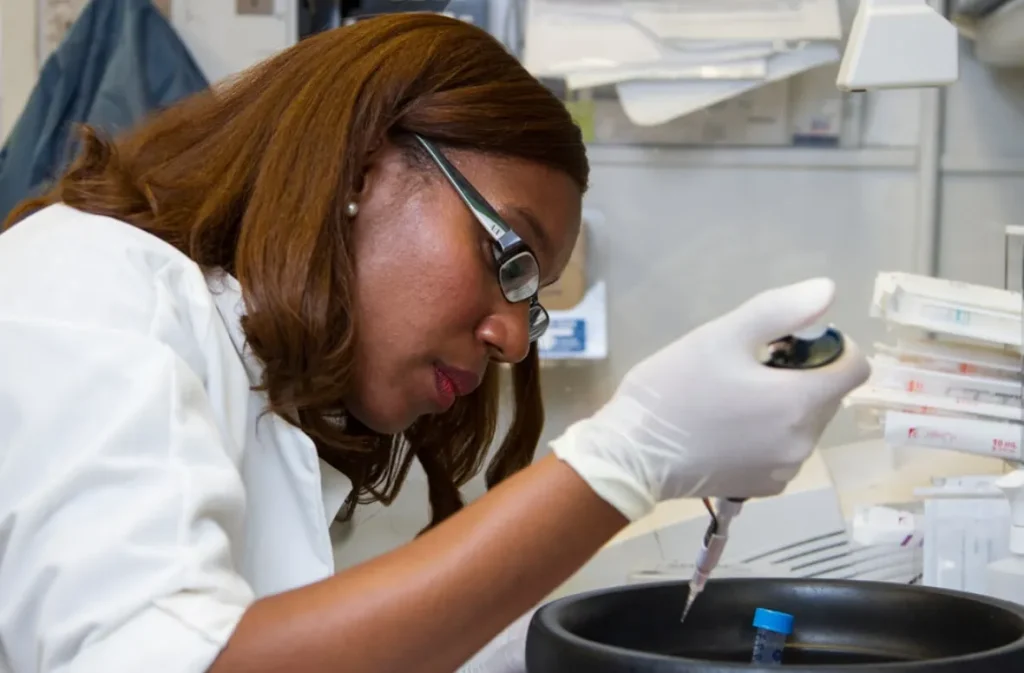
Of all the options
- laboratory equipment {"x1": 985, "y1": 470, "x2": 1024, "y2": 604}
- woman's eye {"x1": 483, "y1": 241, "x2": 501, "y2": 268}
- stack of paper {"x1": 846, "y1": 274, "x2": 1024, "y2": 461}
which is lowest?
laboratory equipment {"x1": 985, "y1": 470, "x2": 1024, "y2": 604}

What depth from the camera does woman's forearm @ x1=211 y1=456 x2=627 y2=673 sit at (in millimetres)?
701

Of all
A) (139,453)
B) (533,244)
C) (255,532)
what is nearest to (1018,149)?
(533,244)

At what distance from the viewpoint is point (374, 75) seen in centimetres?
97

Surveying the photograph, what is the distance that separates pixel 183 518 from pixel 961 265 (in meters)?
1.52

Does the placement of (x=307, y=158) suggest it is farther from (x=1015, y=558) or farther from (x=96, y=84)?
(x=96, y=84)

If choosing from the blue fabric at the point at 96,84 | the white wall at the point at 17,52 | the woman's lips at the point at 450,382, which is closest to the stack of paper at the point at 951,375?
the woman's lips at the point at 450,382

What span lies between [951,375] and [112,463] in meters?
0.96

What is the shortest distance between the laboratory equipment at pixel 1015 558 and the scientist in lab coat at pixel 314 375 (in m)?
0.43

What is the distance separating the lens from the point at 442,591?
72cm

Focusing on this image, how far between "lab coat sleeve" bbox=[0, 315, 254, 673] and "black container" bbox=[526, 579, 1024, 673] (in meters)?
0.25

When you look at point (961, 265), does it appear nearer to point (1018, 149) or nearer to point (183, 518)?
point (1018, 149)

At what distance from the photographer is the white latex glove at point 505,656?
1114mm

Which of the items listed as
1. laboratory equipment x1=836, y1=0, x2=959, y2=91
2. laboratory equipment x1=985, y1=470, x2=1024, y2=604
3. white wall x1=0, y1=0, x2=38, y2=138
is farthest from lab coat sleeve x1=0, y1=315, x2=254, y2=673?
white wall x1=0, y1=0, x2=38, y2=138

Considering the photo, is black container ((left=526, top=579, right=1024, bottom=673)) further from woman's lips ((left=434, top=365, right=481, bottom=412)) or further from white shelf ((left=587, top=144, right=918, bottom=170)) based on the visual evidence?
white shelf ((left=587, top=144, right=918, bottom=170))
